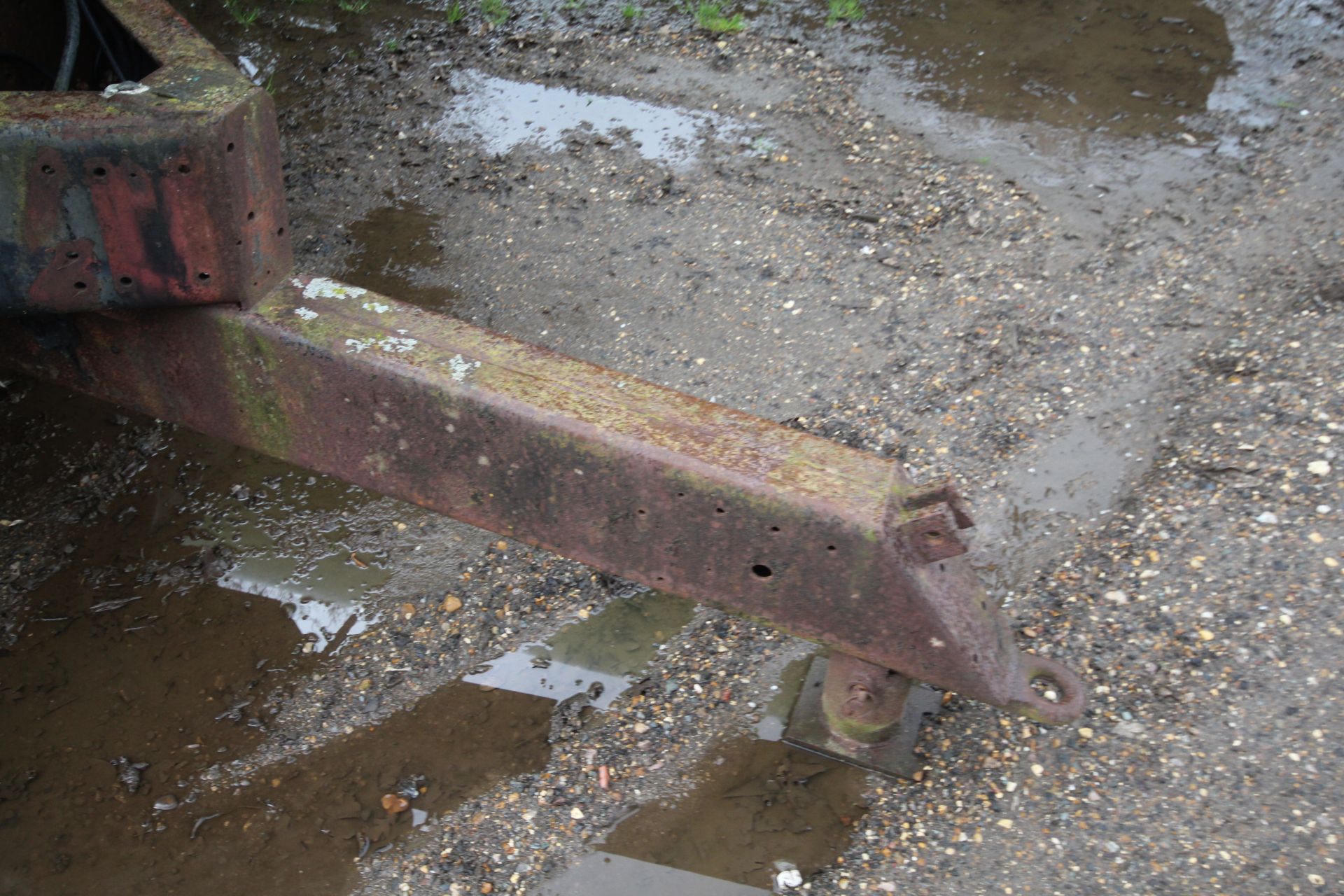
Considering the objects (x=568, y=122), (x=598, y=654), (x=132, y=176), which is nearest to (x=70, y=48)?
(x=132, y=176)

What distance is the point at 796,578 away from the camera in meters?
2.01

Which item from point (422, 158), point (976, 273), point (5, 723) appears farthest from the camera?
point (422, 158)

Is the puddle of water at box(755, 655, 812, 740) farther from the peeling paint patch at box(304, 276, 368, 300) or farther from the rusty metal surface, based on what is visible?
the rusty metal surface

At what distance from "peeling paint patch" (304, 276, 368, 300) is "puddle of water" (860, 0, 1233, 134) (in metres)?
3.39

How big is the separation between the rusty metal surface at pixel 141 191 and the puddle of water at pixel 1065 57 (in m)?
3.57

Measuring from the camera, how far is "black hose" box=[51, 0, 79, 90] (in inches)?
93.5

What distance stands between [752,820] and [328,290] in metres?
1.63

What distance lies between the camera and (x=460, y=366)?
6.85 ft

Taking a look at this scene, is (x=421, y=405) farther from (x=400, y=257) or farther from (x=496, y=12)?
(x=496, y=12)

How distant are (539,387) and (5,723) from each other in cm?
186

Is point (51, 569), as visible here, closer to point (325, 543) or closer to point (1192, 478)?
point (325, 543)

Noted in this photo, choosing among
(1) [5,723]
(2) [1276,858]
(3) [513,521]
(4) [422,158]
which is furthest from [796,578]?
(4) [422,158]

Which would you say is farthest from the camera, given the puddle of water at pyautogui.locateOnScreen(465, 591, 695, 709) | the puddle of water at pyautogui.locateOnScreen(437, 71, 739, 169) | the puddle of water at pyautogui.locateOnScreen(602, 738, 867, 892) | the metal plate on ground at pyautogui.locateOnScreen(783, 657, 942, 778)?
the puddle of water at pyautogui.locateOnScreen(437, 71, 739, 169)

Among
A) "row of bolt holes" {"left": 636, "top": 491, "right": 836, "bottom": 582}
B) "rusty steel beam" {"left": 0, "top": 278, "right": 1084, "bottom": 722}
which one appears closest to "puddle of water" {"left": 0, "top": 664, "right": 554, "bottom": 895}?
"rusty steel beam" {"left": 0, "top": 278, "right": 1084, "bottom": 722}
